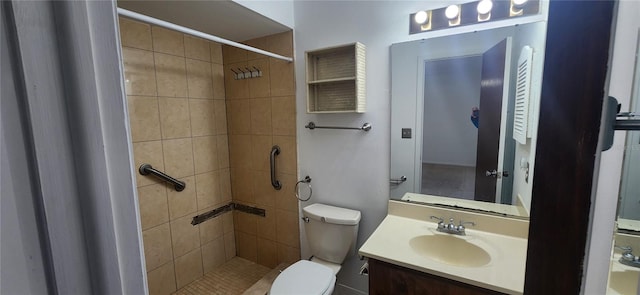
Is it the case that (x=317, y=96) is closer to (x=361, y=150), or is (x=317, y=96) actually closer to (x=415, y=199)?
(x=361, y=150)

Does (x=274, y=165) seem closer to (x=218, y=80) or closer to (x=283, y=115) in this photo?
(x=283, y=115)

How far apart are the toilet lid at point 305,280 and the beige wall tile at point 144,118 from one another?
Answer: 1.24 m

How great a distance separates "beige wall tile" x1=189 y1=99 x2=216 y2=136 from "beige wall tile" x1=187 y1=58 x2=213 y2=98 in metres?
0.05

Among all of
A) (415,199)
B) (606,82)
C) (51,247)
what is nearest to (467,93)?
(415,199)

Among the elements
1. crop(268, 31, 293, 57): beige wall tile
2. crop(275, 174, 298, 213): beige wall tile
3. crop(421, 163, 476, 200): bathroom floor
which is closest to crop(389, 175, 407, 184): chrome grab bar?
crop(421, 163, 476, 200): bathroom floor

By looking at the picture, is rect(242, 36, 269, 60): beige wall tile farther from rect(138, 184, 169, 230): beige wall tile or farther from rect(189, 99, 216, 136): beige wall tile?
rect(138, 184, 169, 230): beige wall tile

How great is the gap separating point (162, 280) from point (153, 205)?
21.9 inches

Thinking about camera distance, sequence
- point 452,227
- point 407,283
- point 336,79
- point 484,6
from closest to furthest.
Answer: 1. point 407,283
2. point 484,6
3. point 452,227
4. point 336,79

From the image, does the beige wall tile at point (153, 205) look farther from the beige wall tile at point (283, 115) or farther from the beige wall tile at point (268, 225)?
the beige wall tile at point (283, 115)

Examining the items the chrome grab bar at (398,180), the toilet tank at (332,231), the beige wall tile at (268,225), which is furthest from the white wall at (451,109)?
the beige wall tile at (268,225)

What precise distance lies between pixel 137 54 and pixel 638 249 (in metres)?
2.27

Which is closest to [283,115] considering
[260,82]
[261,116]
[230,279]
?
[261,116]

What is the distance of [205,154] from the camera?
7.18 feet

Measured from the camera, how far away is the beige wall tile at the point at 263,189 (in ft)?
7.21
